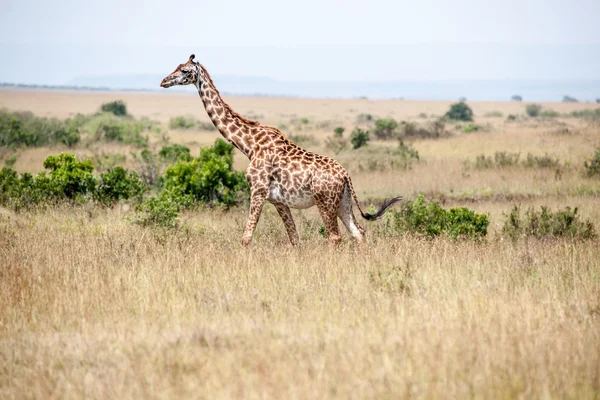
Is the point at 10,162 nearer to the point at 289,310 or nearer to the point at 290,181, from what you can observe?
the point at 290,181

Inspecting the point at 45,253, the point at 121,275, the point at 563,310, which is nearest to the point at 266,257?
the point at 121,275

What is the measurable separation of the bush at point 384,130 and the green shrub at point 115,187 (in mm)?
23503

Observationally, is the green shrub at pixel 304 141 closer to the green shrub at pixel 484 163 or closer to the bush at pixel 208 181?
the green shrub at pixel 484 163

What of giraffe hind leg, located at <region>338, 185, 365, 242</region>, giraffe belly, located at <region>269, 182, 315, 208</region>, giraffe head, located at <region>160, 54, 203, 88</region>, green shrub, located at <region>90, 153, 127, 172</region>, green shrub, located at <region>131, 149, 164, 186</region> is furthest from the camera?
green shrub, located at <region>90, 153, 127, 172</region>

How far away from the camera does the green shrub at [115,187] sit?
17.6 m

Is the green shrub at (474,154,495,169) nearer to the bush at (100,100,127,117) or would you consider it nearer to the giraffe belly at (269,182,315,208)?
the giraffe belly at (269,182,315,208)

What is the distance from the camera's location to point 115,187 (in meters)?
17.8

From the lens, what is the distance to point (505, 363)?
Result: 248 inches

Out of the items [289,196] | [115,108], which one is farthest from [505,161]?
[115,108]

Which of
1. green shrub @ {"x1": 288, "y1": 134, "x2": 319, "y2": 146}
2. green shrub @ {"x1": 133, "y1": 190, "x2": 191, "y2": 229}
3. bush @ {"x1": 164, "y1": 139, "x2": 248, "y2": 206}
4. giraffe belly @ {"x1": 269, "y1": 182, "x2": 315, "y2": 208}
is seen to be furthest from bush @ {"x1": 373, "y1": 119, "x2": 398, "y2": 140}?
giraffe belly @ {"x1": 269, "y1": 182, "x2": 315, "y2": 208}

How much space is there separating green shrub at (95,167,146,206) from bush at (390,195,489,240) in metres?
6.64

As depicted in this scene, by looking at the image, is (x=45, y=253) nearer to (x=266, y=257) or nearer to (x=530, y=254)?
(x=266, y=257)

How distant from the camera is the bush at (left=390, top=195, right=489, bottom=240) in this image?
13.8 metres

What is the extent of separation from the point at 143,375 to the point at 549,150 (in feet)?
84.6
